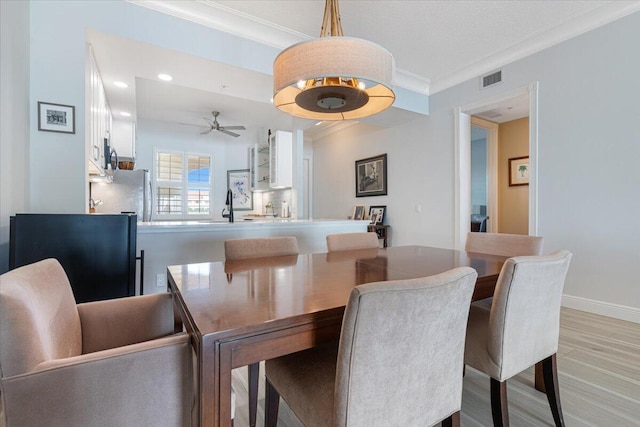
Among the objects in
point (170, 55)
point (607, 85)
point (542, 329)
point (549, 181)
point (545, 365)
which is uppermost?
point (170, 55)

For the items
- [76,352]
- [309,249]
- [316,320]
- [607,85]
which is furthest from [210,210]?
[607,85]

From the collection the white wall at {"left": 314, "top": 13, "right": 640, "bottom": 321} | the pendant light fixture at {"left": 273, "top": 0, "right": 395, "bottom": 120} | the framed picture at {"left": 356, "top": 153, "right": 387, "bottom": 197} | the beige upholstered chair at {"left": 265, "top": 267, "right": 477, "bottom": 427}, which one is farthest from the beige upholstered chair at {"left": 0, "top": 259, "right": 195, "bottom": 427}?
the framed picture at {"left": 356, "top": 153, "right": 387, "bottom": 197}

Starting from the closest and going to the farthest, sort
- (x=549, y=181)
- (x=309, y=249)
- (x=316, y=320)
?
→ 1. (x=316, y=320)
2. (x=549, y=181)
3. (x=309, y=249)

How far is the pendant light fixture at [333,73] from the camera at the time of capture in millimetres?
1372

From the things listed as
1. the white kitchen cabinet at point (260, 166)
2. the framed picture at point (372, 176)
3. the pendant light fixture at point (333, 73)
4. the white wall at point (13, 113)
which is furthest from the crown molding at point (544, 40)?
the white wall at point (13, 113)

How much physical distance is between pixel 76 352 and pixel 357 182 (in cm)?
508

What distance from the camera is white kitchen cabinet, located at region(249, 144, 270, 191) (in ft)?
17.3

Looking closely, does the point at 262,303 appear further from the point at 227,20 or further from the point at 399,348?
the point at 227,20

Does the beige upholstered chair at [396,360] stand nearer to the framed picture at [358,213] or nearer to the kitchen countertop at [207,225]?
the kitchen countertop at [207,225]

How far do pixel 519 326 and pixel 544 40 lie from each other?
3.32 m

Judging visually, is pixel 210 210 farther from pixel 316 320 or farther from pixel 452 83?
pixel 316 320

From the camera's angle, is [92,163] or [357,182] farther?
[357,182]

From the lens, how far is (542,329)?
4.18ft

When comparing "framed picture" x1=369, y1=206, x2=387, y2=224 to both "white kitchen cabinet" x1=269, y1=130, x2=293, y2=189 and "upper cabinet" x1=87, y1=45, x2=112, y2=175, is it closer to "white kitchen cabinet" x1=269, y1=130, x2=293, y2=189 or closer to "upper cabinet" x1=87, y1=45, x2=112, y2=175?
"white kitchen cabinet" x1=269, y1=130, x2=293, y2=189
